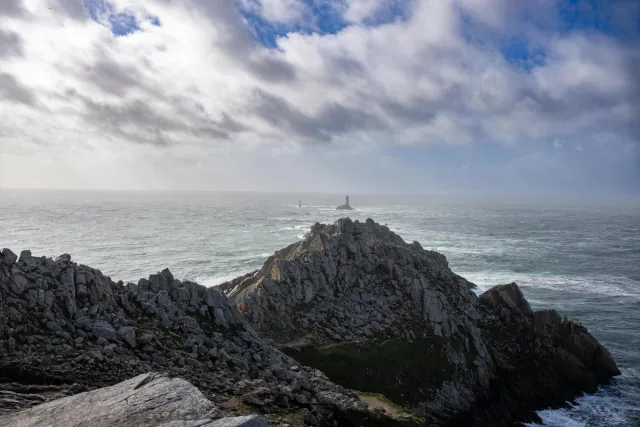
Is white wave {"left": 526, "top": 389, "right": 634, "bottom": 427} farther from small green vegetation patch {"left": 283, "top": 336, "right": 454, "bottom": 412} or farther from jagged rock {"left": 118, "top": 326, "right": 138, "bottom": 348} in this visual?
jagged rock {"left": 118, "top": 326, "right": 138, "bottom": 348}

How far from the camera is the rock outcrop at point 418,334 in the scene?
31.7 m

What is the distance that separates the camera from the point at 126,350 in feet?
63.1

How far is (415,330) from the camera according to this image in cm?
3688

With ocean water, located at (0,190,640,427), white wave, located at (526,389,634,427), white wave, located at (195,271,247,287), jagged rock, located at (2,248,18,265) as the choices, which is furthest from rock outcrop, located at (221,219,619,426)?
white wave, located at (195,271,247,287)

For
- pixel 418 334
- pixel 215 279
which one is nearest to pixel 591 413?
pixel 418 334

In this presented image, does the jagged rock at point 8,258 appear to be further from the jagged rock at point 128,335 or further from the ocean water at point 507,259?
the ocean water at point 507,259

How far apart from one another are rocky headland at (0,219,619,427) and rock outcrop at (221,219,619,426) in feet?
0.43

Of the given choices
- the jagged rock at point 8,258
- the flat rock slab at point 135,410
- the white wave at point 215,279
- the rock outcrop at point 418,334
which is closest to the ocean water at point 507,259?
the white wave at point 215,279

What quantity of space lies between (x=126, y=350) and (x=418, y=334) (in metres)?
25.8

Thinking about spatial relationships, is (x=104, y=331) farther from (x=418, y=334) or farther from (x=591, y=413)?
(x=591, y=413)

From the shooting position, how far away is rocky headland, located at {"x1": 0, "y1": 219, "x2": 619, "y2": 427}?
51.0 feet

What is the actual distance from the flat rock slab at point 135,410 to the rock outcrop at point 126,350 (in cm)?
37

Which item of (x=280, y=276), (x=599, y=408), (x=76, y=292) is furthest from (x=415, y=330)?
(x=76, y=292)

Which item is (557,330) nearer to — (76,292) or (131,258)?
(76,292)
